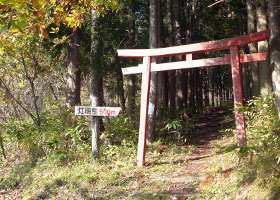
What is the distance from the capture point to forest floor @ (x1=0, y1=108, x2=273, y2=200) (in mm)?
5750

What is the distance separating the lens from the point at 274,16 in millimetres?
5812

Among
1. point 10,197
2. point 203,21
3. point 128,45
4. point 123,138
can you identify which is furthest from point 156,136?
point 203,21

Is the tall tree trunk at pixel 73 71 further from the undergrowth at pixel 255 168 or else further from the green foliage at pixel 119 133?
the undergrowth at pixel 255 168

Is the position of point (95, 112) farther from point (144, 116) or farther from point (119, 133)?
point (119, 133)

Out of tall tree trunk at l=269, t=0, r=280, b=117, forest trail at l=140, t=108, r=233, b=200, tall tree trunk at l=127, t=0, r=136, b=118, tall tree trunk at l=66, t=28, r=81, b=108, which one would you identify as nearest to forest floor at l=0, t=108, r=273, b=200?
forest trail at l=140, t=108, r=233, b=200

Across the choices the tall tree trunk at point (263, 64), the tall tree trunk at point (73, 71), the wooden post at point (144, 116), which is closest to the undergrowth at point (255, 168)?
the tall tree trunk at point (263, 64)

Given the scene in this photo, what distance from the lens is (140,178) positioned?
6.77m

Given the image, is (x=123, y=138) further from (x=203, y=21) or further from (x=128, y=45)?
(x=203, y=21)

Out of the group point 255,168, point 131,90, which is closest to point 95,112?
point 255,168

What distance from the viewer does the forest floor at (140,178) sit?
5.75m

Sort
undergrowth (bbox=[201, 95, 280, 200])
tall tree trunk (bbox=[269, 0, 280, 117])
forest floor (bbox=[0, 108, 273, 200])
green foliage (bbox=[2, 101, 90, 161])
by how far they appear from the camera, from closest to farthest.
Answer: undergrowth (bbox=[201, 95, 280, 200])
tall tree trunk (bbox=[269, 0, 280, 117])
forest floor (bbox=[0, 108, 273, 200])
green foliage (bbox=[2, 101, 90, 161])

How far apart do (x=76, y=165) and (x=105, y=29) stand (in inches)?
201

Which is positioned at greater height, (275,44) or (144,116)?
(275,44)

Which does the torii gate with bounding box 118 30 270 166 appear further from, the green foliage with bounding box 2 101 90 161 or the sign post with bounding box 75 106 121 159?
the green foliage with bounding box 2 101 90 161
